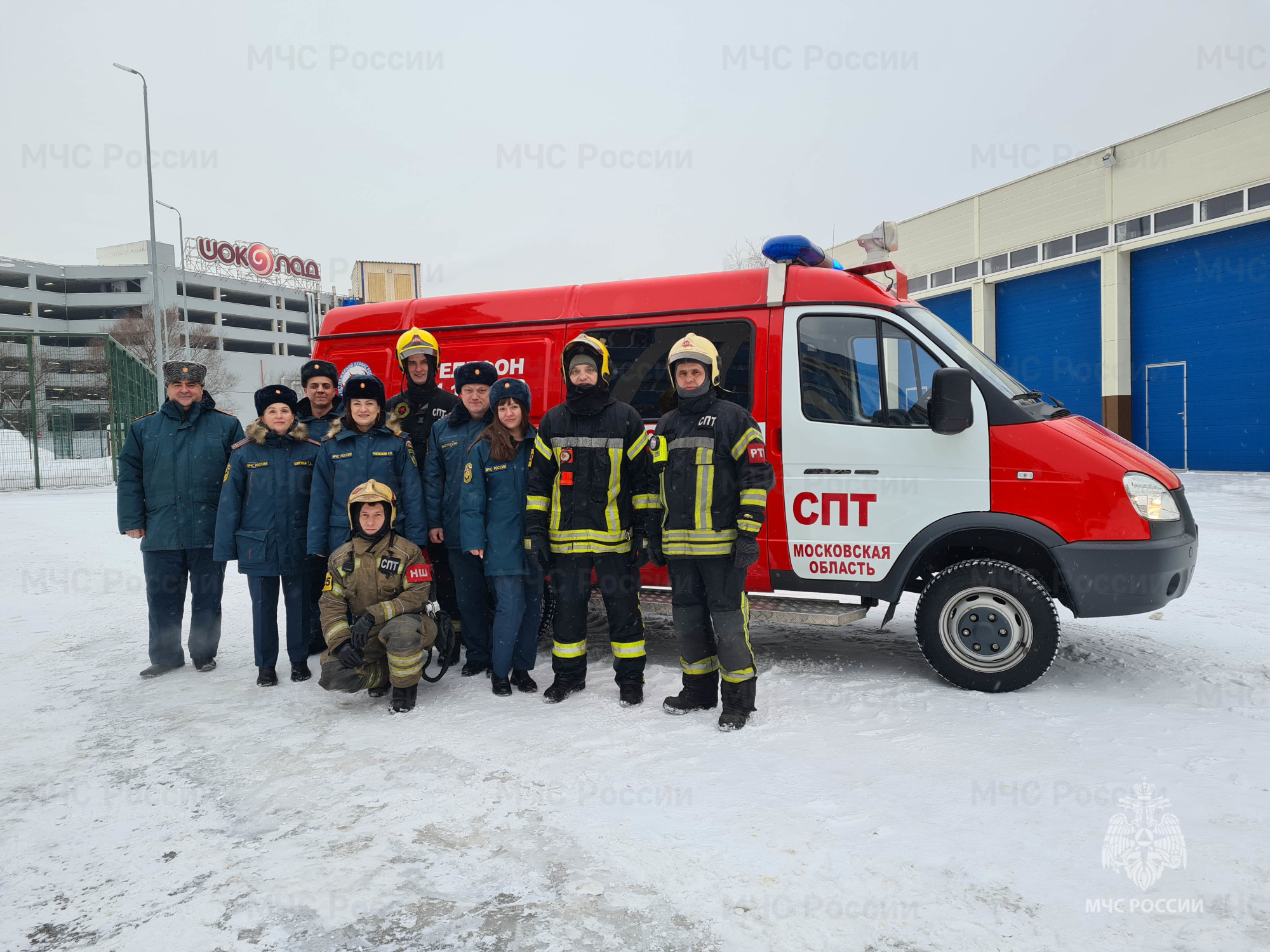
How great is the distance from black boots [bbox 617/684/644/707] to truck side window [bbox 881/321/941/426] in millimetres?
2108

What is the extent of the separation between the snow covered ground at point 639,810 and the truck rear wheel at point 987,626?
0.17 metres

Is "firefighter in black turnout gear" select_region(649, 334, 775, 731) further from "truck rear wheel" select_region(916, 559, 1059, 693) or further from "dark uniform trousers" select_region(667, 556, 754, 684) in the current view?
"truck rear wheel" select_region(916, 559, 1059, 693)

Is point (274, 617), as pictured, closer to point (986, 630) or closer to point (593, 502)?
point (593, 502)

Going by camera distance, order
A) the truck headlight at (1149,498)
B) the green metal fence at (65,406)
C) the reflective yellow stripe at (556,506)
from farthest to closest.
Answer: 1. the green metal fence at (65,406)
2. the reflective yellow stripe at (556,506)
3. the truck headlight at (1149,498)

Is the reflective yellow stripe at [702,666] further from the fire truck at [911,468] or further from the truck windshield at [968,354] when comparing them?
the truck windshield at [968,354]

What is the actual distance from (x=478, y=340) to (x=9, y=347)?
1869 centimetres

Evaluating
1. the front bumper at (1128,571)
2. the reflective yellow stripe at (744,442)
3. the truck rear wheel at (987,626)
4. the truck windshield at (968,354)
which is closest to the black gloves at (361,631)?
the reflective yellow stripe at (744,442)

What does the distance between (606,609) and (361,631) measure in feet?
4.36

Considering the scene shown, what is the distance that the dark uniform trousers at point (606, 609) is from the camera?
4.39m

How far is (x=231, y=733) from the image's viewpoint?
412 cm

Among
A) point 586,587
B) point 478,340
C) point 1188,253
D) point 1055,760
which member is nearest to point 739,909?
point 1055,760

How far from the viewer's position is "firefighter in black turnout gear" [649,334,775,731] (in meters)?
4.03

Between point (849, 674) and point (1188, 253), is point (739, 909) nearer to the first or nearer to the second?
point (849, 674)

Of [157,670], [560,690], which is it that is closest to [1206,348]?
[560,690]
